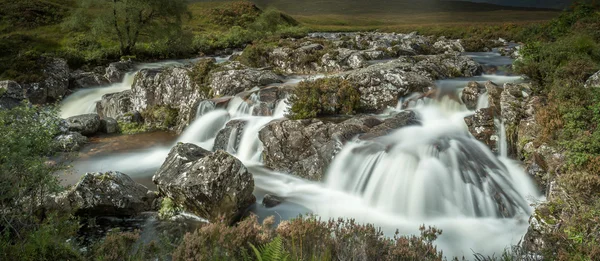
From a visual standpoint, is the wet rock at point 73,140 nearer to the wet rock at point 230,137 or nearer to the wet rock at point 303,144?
the wet rock at point 230,137

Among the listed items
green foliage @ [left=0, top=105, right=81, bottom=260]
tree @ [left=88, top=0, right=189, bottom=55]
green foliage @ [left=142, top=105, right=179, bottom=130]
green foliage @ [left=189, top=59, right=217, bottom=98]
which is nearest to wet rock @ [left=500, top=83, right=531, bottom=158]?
green foliage @ [left=0, top=105, right=81, bottom=260]

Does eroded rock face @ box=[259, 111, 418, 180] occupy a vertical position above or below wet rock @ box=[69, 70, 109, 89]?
below

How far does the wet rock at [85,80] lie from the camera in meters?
26.2

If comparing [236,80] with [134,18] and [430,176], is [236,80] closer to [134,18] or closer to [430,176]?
[430,176]

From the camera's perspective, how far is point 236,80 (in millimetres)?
19547

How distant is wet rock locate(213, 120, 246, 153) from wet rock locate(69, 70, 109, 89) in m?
17.1

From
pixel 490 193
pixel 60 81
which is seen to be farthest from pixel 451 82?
pixel 60 81

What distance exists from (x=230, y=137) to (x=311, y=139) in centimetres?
427

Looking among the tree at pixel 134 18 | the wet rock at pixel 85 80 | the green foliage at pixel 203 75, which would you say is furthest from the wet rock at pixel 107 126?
the tree at pixel 134 18

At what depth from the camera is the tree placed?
32.2 meters

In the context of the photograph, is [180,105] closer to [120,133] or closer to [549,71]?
[120,133]

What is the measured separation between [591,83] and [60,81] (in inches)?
1212

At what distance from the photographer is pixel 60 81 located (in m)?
24.4

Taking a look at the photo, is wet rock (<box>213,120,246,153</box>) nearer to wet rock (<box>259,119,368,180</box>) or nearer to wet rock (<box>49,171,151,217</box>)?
wet rock (<box>259,119,368,180</box>)
